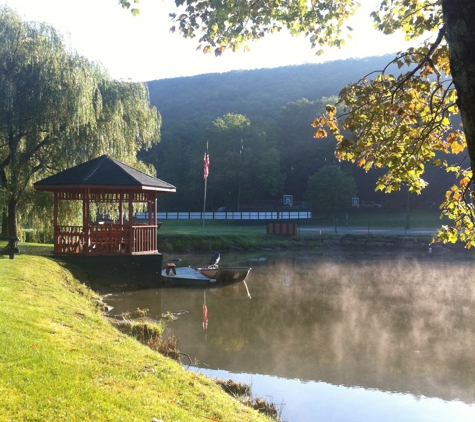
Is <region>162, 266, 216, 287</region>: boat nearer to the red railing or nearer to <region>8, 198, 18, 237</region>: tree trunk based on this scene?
the red railing

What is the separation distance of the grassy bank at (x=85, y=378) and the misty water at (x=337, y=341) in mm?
2033

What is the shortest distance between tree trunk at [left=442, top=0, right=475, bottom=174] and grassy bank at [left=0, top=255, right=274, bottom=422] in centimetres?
336

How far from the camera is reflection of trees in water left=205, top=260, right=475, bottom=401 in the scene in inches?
362

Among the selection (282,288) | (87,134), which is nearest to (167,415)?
(282,288)

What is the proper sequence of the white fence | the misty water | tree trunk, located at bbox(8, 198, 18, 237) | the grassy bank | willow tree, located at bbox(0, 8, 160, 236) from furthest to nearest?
the white fence, tree trunk, located at bbox(8, 198, 18, 237), willow tree, located at bbox(0, 8, 160, 236), the misty water, the grassy bank

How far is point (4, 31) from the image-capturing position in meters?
17.4

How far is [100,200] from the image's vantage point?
1822 centimetres

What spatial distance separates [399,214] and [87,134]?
2043 inches

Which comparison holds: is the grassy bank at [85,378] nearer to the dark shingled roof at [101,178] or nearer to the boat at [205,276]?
the dark shingled roof at [101,178]

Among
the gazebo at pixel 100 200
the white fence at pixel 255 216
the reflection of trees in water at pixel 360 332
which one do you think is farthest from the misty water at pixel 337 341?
the white fence at pixel 255 216

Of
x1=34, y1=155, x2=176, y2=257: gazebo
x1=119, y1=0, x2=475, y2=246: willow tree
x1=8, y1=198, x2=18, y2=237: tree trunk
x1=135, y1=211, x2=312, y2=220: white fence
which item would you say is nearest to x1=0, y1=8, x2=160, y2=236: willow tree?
x1=8, y1=198, x2=18, y2=237: tree trunk

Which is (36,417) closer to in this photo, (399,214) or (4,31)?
(4,31)

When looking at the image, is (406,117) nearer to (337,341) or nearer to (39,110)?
(337,341)

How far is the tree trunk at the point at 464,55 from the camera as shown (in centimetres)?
301
